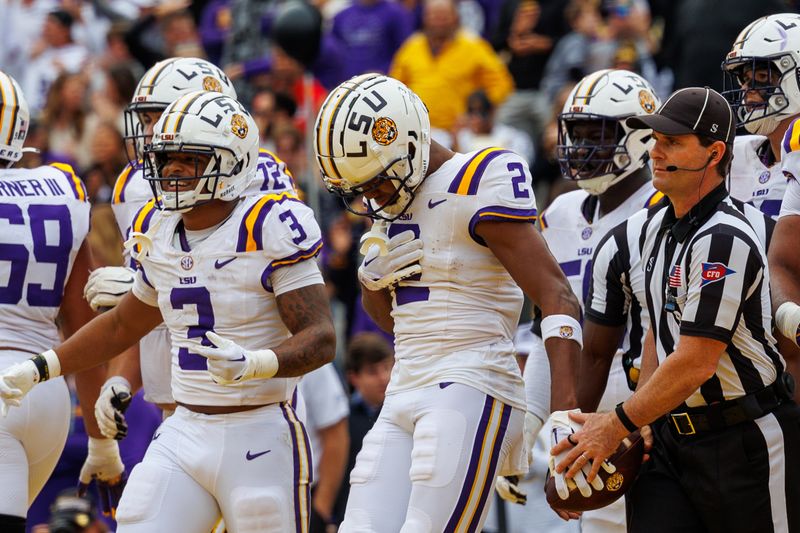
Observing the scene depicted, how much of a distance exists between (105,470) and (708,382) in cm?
302

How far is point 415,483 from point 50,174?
2.53 metres

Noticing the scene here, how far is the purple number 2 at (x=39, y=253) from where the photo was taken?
19.9 feet

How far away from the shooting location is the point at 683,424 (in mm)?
4793

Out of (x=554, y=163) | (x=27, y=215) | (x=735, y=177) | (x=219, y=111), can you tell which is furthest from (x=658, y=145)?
(x=554, y=163)

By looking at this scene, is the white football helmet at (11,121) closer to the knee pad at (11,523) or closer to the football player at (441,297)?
the knee pad at (11,523)

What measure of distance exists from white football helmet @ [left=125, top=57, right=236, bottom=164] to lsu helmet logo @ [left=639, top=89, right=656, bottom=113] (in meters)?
1.91

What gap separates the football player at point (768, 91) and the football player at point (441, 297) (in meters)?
1.22

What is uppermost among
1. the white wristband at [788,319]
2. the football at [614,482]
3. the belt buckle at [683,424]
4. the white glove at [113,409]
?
the white wristband at [788,319]

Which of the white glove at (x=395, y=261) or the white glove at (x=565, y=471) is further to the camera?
the white glove at (x=395, y=261)

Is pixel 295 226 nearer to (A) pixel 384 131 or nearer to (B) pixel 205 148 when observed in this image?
(B) pixel 205 148

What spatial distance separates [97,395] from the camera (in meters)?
6.54

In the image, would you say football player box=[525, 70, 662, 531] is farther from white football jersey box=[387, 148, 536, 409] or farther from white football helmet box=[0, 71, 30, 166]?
white football helmet box=[0, 71, 30, 166]

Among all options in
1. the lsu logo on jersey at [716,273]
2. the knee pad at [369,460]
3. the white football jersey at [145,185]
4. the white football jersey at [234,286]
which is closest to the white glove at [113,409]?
the white football jersey at [234,286]

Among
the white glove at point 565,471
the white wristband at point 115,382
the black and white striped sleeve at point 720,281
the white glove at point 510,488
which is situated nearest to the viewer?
the black and white striped sleeve at point 720,281
